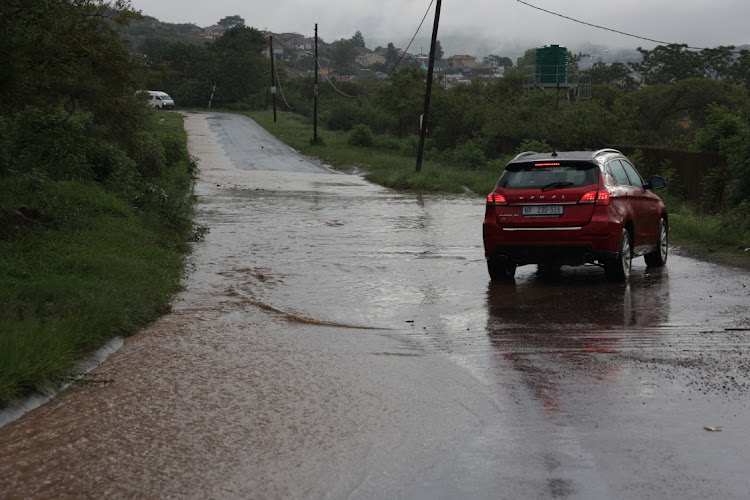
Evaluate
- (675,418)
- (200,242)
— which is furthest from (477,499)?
(200,242)

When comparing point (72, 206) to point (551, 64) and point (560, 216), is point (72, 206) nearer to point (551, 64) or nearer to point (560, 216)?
point (560, 216)

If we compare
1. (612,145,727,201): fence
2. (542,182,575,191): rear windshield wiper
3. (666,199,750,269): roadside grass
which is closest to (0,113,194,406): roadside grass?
(542,182,575,191): rear windshield wiper

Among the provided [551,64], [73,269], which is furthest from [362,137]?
[73,269]

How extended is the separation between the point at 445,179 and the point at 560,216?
20305 mm

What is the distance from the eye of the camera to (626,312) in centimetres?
961

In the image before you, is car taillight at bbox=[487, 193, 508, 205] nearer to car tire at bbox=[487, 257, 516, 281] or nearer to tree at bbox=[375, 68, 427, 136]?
car tire at bbox=[487, 257, 516, 281]

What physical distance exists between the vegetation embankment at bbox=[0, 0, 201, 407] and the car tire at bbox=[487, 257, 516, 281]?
403 cm

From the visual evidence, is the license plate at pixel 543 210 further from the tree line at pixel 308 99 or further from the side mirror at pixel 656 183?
the tree line at pixel 308 99

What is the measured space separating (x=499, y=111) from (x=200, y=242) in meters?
32.7

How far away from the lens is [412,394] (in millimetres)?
6543

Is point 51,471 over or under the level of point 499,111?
under

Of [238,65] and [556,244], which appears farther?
[238,65]

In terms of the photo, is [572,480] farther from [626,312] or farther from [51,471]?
[626,312]

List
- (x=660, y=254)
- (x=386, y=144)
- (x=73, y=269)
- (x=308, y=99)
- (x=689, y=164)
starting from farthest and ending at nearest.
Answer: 1. (x=308, y=99)
2. (x=386, y=144)
3. (x=689, y=164)
4. (x=660, y=254)
5. (x=73, y=269)
